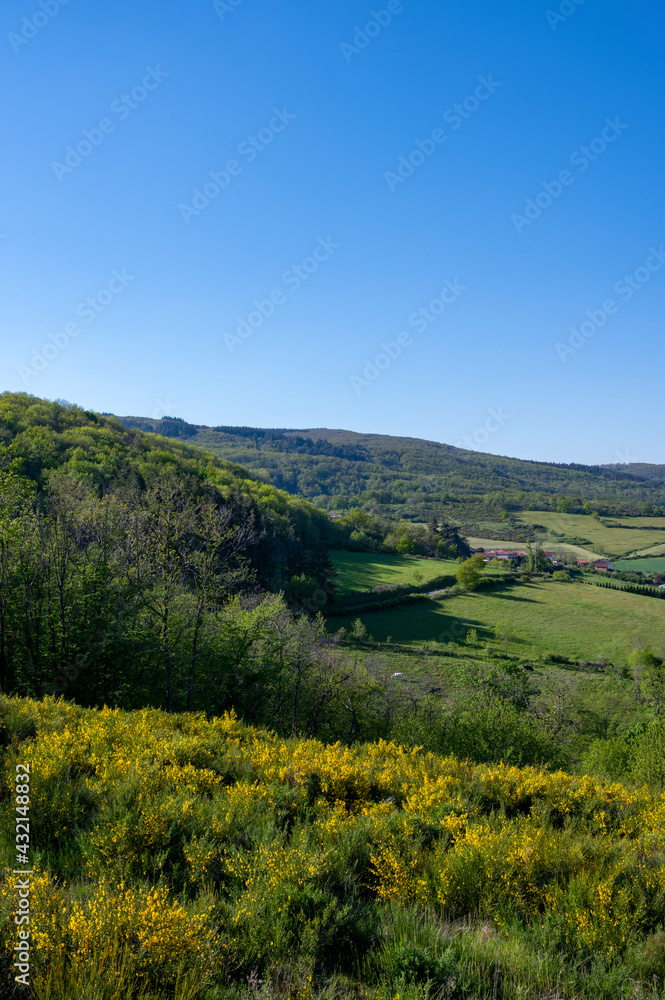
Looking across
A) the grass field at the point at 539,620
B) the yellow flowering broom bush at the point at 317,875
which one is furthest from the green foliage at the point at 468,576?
the yellow flowering broom bush at the point at 317,875

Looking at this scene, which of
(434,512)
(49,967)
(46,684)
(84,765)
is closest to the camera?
(49,967)

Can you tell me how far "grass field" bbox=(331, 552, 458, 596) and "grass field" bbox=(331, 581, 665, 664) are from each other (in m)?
7.81

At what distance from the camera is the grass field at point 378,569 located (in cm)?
7706

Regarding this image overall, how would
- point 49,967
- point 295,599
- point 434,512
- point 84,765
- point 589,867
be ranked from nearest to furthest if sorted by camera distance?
1. point 49,967
2. point 589,867
3. point 84,765
4. point 295,599
5. point 434,512

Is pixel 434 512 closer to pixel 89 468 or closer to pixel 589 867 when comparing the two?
pixel 89 468

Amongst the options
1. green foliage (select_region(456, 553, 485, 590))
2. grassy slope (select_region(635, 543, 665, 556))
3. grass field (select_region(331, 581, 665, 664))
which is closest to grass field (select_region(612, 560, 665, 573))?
grassy slope (select_region(635, 543, 665, 556))

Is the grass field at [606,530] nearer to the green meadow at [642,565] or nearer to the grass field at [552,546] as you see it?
the grass field at [552,546]

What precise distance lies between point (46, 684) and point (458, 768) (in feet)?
42.7

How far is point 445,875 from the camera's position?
15.5 ft

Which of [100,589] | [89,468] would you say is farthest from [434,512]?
[100,589]

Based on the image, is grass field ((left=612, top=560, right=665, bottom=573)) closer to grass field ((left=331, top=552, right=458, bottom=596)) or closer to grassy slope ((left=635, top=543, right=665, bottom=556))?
grassy slope ((left=635, top=543, right=665, bottom=556))

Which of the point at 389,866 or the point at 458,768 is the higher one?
the point at 389,866

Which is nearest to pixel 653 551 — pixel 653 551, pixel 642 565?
pixel 653 551

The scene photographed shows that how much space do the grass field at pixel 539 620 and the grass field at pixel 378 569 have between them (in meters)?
7.81
